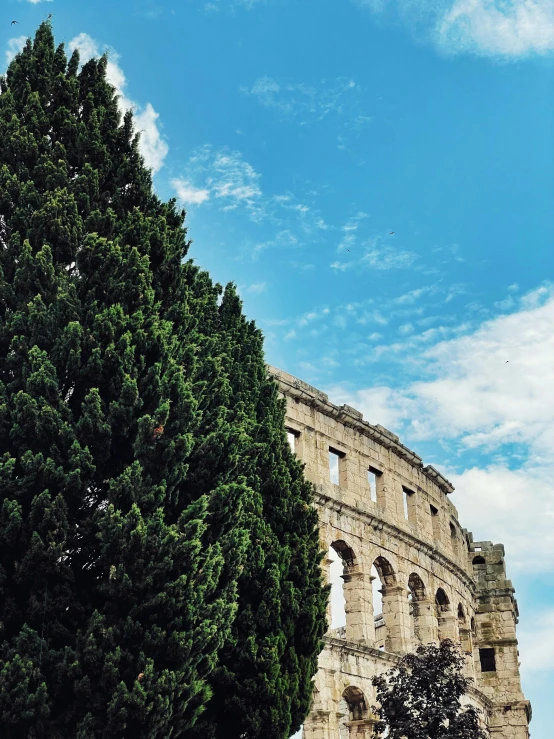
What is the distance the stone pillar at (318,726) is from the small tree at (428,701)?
1.24 m

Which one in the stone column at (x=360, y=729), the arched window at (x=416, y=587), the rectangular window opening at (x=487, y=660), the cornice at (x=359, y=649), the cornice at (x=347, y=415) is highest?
the cornice at (x=347, y=415)

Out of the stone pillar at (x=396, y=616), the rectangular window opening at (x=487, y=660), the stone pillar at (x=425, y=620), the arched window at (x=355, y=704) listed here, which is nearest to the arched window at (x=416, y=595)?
the stone pillar at (x=425, y=620)

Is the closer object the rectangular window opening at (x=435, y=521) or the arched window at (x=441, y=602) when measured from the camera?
the arched window at (x=441, y=602)

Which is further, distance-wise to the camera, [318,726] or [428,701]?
[318,726]

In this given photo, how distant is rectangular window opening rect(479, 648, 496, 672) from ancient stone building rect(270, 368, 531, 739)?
44mm

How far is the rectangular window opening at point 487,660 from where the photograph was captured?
33.2m

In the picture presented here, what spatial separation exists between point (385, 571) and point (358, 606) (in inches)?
92.6

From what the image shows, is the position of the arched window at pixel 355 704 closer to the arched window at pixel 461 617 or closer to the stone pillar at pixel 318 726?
the stone pillar at pixel 318 726

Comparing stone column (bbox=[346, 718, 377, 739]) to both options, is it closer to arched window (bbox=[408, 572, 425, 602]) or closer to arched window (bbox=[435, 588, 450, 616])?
arched window (bbox=[408, 572, 425, 602])

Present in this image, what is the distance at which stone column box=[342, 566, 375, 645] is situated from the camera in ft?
77.4

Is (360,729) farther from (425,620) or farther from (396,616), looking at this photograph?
(425,620)

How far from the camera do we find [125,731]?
391 inches

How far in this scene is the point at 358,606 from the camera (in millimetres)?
23766

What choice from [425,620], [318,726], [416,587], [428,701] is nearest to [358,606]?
[318,726]
